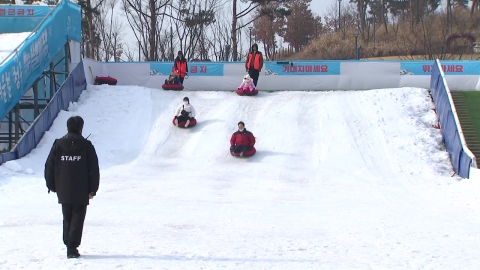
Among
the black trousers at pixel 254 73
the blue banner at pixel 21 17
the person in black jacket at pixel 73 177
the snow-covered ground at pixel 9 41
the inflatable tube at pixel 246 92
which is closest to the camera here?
the person in black jacket at pixel 73 177

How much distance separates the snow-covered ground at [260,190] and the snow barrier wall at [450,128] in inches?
14.5

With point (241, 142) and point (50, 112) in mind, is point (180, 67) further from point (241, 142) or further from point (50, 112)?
point (241, 142)

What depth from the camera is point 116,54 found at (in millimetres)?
56750

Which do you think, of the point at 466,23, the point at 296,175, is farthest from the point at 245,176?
the point at 466,23

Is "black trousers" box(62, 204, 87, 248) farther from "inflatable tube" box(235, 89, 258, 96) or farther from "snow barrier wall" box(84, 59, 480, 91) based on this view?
"snow barrier wall" box(84, 59, 480, 91)

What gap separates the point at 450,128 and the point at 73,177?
12.2 m

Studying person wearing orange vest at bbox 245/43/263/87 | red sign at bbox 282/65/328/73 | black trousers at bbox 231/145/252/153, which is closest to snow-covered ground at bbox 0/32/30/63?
person wearing orange vest at bbox 245/43/263/87

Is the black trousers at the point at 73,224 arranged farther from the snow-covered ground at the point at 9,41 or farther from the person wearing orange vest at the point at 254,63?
the person wearing orange vest at the point at 254,63

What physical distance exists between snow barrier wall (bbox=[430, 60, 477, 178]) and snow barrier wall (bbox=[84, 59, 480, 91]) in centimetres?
305

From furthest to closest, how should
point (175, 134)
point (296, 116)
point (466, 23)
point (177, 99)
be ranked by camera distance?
point (466, 23)
point (177, 99)
point (296, 116)
point (175, 134)

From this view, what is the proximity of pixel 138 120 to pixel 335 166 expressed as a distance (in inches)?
274

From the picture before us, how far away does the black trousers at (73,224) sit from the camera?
17.8ft

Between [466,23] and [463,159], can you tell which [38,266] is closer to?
[463,159]

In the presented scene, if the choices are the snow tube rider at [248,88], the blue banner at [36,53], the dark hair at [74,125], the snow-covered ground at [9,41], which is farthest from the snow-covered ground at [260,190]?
the snow-covered ground at [9,41]
